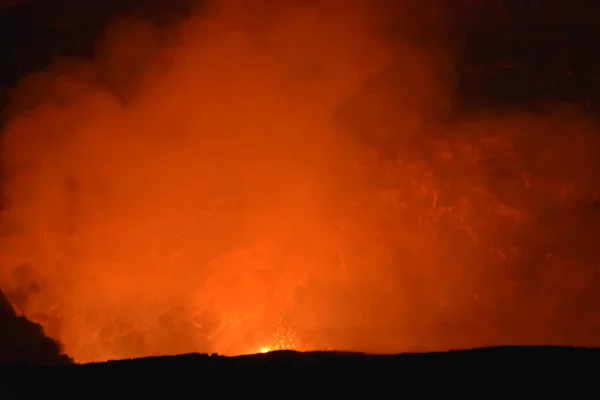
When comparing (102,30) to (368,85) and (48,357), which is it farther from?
(48,357)

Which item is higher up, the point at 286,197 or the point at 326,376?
the point at 286,197

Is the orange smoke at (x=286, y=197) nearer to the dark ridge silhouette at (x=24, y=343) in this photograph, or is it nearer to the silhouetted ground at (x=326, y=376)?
the dark ridge silhouette at (x=24, y=343)

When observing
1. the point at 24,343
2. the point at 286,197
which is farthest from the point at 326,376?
the point at 24,343

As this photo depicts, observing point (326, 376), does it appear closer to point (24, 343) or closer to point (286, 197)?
point (286, 197)

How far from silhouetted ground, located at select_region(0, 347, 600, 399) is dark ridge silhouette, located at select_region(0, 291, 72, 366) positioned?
120 inches

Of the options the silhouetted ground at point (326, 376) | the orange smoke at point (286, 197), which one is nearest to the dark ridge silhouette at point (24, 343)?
the orange smoke at point (286, 197)

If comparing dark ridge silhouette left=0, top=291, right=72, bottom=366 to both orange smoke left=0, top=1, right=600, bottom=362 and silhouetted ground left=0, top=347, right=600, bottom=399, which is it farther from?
silhouetted ground left=0, top=347, right=600, bottom=399

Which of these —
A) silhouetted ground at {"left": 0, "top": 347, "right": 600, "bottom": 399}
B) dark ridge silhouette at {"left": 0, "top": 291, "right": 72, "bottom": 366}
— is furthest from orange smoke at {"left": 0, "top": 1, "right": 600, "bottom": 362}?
silhouetted ground at {"left": 0, "top": 347, "right": 600, "bottom": 399}

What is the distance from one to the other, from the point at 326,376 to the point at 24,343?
157 inches

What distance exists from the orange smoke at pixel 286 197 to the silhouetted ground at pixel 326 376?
3.46 meters

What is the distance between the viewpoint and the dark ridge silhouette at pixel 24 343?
17.0 ft

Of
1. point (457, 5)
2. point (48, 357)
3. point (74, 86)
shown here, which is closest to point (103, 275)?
point (48, 357)

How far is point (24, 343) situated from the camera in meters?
5.29

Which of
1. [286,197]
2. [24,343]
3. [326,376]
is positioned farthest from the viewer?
[286,197]
